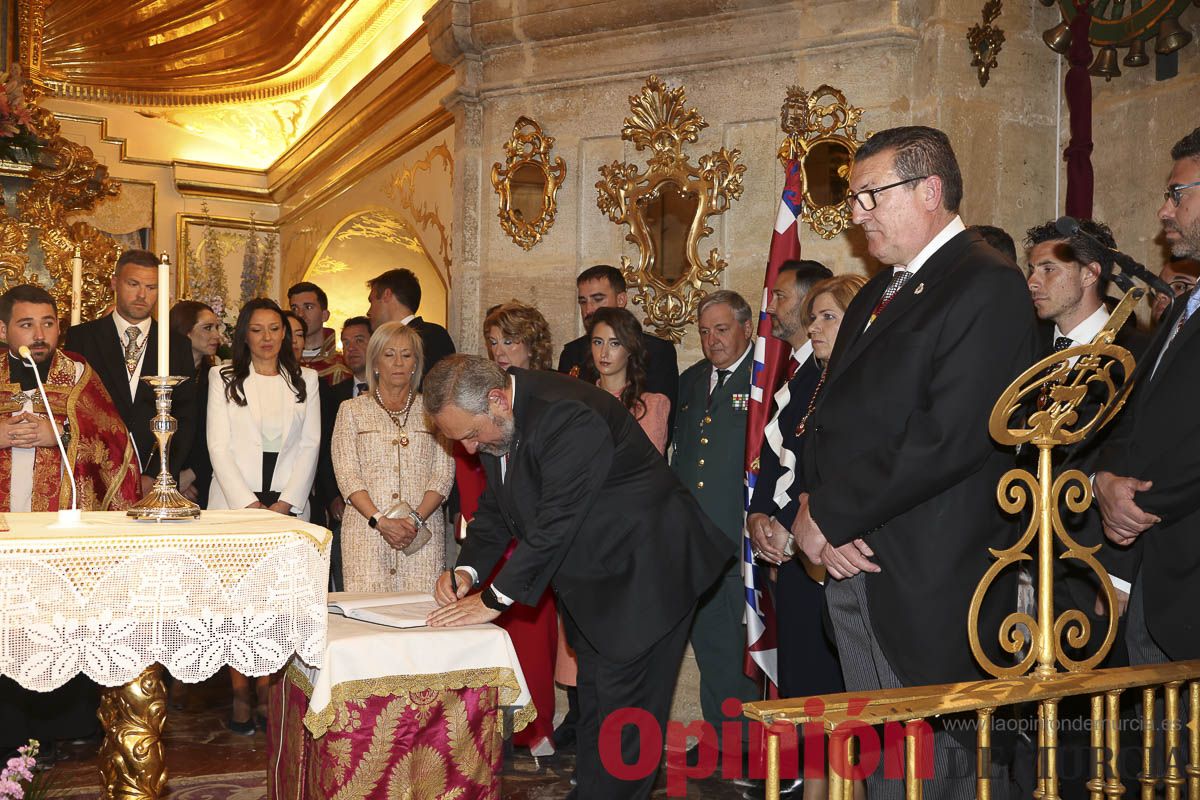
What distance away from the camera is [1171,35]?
4477mm

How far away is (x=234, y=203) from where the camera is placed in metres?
11.6

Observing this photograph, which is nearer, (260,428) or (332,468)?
(260,428)

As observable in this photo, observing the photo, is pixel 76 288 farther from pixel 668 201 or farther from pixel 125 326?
pixel 668 201

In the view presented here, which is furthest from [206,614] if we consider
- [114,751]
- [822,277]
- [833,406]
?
[822,277]

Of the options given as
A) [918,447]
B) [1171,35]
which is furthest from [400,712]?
[1171,35]

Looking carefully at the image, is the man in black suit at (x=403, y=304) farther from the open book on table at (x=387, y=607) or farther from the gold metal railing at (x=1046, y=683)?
the gold metal railing at (x=1046, y=683)

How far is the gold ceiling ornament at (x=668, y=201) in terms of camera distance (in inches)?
225

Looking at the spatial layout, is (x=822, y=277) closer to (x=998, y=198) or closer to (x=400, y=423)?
(x=998, y=198)

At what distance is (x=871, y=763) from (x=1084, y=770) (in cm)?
112

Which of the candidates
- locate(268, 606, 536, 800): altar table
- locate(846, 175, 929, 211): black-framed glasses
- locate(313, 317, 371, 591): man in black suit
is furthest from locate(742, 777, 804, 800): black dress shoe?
locate(846, 175, 929, 211): black-framed glasses

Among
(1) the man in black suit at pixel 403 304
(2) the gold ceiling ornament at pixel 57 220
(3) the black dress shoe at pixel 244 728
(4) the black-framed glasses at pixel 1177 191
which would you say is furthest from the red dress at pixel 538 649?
(2) the gold ceiling ornament at pixel 57 220

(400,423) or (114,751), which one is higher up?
(400,423)

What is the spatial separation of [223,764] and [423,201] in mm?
4537

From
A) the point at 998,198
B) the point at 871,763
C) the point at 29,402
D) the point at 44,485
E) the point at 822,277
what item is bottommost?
the point at 871,763
